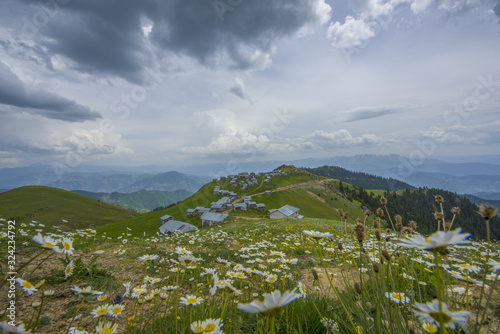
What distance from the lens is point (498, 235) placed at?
382 ft

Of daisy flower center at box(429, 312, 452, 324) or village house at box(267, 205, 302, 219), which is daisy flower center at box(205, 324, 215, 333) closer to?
daisy flower center at box(429, 312, 452, 324)

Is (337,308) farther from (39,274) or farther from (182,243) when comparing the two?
(182,243)

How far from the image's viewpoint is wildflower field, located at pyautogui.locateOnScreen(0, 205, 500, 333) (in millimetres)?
1938

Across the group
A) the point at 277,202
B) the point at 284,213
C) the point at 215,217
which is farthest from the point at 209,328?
the point at 277,202

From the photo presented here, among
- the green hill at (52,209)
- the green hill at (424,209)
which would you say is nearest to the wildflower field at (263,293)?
the green hill at (52,209)

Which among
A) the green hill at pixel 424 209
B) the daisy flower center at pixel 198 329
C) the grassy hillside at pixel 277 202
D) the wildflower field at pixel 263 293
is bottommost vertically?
the green hill at pixel 424 209

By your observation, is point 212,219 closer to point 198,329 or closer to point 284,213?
point 284,213

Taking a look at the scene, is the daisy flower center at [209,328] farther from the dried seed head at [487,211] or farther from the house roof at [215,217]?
the house roof at [215,217]

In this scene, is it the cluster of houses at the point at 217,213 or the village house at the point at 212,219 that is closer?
Answer: the cluster of houses at the point at 217,213

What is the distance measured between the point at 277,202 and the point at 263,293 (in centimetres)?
10163

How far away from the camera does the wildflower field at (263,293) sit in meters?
1.94

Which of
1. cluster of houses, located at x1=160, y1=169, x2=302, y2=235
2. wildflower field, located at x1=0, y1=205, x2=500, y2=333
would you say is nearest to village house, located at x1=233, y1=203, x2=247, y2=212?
cluster of houses, located at x1=160, y1=169, x2=302, y2=235

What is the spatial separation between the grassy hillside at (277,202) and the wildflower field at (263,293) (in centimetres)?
7047

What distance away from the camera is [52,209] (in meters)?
104
